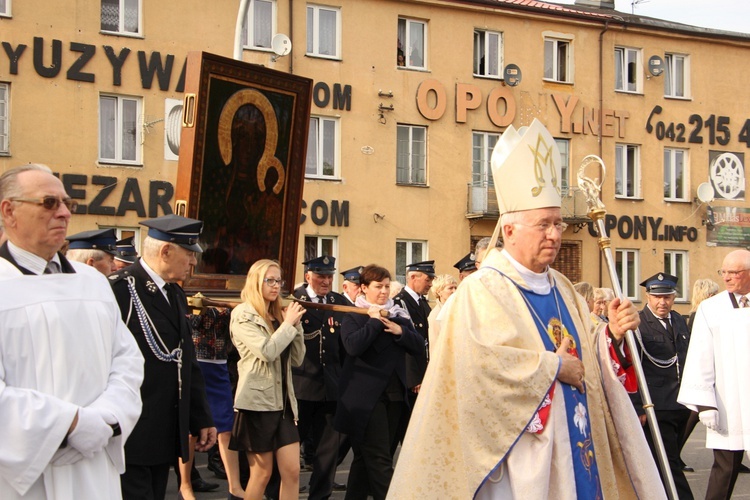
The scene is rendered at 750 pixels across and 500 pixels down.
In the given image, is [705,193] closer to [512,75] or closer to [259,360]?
[512,75]

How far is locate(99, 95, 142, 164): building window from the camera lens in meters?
21.7

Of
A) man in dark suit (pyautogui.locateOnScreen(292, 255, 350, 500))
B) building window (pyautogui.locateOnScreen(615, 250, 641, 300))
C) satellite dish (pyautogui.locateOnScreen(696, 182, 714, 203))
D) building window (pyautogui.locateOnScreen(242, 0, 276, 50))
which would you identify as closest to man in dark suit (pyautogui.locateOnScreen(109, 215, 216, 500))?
man in dark suit (pyautogui.locateOnScreen(292, 255, 350, 500))

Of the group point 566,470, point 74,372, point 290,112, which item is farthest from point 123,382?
point 290,112

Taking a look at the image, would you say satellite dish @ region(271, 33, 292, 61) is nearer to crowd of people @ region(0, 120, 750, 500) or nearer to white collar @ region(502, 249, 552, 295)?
crowd of people @ region(0, 120, 750, 500)

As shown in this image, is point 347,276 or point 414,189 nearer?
point 347,276

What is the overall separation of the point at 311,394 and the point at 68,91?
14171 millimetres

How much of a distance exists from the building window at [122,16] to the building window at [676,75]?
15903 millimetres

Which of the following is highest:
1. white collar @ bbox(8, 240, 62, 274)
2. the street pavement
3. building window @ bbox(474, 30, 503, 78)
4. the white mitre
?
building window @ bbox(474, 30, 503, 78)

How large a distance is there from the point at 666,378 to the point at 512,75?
18149mm

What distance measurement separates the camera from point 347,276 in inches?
473

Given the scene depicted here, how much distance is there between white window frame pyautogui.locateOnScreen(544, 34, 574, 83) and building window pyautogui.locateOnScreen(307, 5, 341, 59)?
6.53 m

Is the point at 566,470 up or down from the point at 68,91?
down

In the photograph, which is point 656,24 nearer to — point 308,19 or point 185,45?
point 308,19

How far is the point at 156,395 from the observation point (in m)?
5.25
